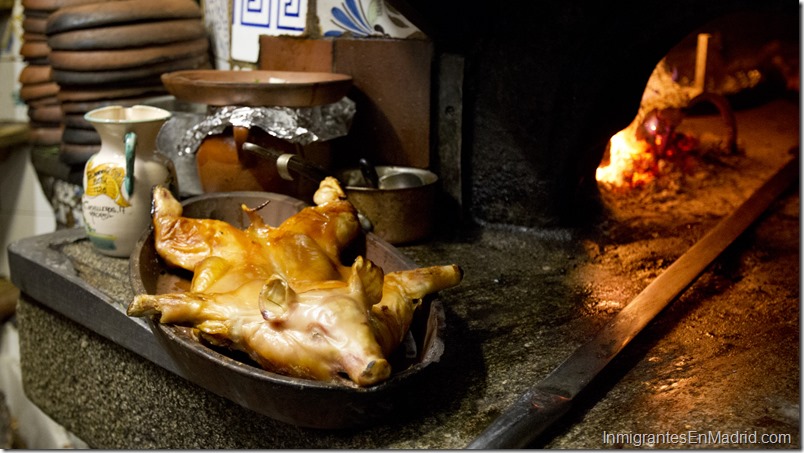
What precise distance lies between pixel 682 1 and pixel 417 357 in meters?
1.81

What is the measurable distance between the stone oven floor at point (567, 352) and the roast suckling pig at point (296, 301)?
0.94 ft

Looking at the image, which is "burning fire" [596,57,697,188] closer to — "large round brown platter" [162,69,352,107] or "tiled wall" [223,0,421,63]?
"tiled wall" [223,0,421,63]

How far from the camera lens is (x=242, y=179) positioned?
11.2ft

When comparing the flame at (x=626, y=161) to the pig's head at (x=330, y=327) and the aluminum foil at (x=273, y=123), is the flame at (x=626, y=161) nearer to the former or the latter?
the aluminum foil at (x=273, y=123)

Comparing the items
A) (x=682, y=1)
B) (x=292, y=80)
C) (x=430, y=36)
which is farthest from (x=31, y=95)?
(x=682, y=1)

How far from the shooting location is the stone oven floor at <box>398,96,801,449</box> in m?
2.10

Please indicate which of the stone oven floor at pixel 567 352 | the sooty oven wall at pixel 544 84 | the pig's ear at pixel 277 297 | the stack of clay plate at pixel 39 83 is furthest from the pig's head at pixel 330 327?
the stack of clay plate at pixel 39 83

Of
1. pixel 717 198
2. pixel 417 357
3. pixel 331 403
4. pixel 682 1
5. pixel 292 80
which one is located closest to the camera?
pixel 331 403

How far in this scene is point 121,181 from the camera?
9.93 feet

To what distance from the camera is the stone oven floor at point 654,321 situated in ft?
6.89

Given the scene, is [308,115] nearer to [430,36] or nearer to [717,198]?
[430,36]

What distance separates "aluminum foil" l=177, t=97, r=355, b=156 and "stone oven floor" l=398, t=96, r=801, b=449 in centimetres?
65

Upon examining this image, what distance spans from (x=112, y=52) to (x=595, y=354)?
297 centimetres

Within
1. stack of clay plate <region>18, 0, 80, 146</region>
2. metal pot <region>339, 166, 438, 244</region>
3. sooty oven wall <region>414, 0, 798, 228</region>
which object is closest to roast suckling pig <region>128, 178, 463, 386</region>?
metal pot <region>339, 166, 438, 244</region>
